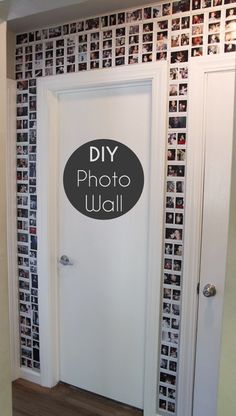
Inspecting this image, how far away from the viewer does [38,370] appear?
2506mm

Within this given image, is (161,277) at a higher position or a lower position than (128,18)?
lower

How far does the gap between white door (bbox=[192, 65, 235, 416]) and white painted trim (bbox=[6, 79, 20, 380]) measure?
1.25 m

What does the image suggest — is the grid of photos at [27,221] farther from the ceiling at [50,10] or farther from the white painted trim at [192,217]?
the white painted trim at [192,217]

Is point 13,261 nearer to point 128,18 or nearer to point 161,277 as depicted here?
point 161,277

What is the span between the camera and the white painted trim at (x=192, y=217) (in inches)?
70.9

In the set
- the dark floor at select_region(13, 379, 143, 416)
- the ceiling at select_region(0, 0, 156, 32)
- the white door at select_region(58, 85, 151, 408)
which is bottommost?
the dark floor at select_region(13, 379, 143, 416)

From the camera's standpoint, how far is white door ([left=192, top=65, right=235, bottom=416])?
70.4 inches

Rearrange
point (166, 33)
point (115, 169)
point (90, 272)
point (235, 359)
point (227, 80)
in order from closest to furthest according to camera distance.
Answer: point (235, 359)
point (227, 80)
point (166, 33)
point (115, 169)
point (90, 272)

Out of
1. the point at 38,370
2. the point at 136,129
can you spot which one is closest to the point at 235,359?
the point at 136,129

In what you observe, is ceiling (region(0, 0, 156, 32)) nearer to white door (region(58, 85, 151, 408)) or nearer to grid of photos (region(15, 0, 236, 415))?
grid of photos (region(15, 0, 236, 415))

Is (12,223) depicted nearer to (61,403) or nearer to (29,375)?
(29,375)

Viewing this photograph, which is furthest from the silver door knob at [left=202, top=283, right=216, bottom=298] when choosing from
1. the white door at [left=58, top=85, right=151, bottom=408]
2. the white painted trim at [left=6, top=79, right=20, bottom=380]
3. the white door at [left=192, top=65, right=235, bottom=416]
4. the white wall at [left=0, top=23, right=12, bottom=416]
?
the white painted trim at [left=6, top=79, right=20, bottom=380]

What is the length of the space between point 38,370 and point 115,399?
581 mm

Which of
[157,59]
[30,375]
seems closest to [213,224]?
[157,59]
